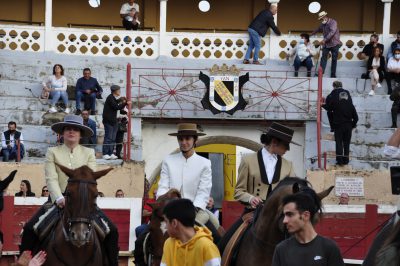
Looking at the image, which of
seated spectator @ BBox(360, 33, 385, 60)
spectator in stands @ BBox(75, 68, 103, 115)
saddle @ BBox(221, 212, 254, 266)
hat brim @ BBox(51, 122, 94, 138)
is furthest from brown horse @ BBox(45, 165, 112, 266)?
seated spectator @ BBox(360, 33, 385, 60)

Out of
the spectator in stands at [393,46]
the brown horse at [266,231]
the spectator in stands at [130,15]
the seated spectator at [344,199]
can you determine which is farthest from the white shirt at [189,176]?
the spectator in stands at [130,15]

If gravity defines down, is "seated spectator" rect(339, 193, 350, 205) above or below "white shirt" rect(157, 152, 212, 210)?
below

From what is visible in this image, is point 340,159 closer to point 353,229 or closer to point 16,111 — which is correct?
point 353,229

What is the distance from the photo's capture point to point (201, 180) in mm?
14062

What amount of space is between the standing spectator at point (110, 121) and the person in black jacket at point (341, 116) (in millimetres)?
4104

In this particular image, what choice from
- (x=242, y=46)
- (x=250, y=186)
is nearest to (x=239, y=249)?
(x=250, y=186)

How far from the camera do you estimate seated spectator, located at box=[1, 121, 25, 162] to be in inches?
1033

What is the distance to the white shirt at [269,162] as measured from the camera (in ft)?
44.5

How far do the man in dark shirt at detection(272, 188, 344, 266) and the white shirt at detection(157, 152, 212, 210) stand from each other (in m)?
3.99

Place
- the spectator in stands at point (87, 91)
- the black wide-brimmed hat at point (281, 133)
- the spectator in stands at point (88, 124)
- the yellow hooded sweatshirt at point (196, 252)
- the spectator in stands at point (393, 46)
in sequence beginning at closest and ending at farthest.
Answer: the yellow hooded sweatshirt at point (196, 252), the black wide-brimmed hat at point (281, 133), the spectator in stands at point (88, 124), the spectator in stands at point (87, 91), the spectator in stands at point (393, 46)

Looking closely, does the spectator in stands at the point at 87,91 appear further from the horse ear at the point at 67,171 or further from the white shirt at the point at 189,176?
the horse ear at the point at 67,171

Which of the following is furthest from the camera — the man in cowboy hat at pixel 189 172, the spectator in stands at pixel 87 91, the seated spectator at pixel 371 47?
the seated spectator at pixel 371 47

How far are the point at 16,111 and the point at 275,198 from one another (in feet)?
56.5

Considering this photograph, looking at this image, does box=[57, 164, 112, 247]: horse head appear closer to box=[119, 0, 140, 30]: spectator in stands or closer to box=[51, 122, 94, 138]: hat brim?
box=[51, 122, 94, 138]: hat brim
